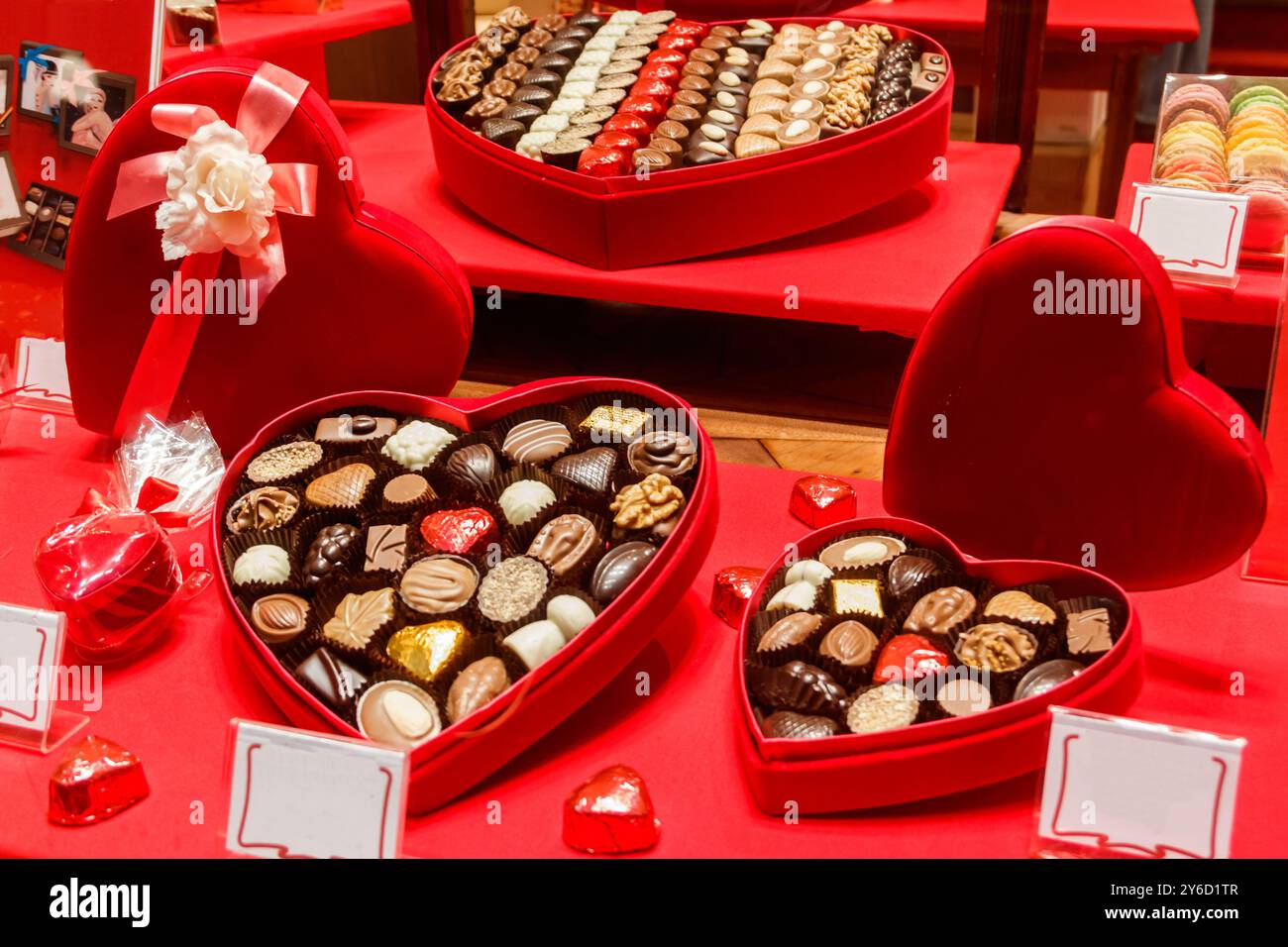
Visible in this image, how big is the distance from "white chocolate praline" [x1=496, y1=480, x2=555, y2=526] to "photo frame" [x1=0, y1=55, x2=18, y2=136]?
33.5 inches

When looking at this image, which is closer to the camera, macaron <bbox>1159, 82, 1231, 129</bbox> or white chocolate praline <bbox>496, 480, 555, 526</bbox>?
white chocolate praline <bbox>496, 480, 555, 526</bbox>

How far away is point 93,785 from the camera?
3.15 ft

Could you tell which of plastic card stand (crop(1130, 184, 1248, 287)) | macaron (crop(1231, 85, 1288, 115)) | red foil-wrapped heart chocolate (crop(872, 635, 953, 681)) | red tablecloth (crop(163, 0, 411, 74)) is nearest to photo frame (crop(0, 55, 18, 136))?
red tablecloth (crop(163, 0, 411, 74))

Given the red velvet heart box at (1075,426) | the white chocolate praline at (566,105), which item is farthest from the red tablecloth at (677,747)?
the white chocolate praline at (566,105)

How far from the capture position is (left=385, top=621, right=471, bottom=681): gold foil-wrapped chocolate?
979 mm

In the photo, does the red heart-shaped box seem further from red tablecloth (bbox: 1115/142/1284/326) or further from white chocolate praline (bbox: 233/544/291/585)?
red tablecloth (bbox: 1115/142/1284/326)

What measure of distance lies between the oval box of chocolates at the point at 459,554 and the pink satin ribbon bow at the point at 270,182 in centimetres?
16

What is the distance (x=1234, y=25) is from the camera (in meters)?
3.31

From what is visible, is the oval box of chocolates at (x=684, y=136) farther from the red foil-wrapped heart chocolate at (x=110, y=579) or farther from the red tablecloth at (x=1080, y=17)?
the red foil-wrapped heart chocolate at (x=110, y=579)

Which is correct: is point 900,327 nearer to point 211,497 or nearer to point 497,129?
point 497,129

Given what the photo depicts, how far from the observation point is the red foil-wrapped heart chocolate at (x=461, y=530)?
111cm

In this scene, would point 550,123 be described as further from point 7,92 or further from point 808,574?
point 808,574

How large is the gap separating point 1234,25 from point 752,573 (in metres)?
2.86
